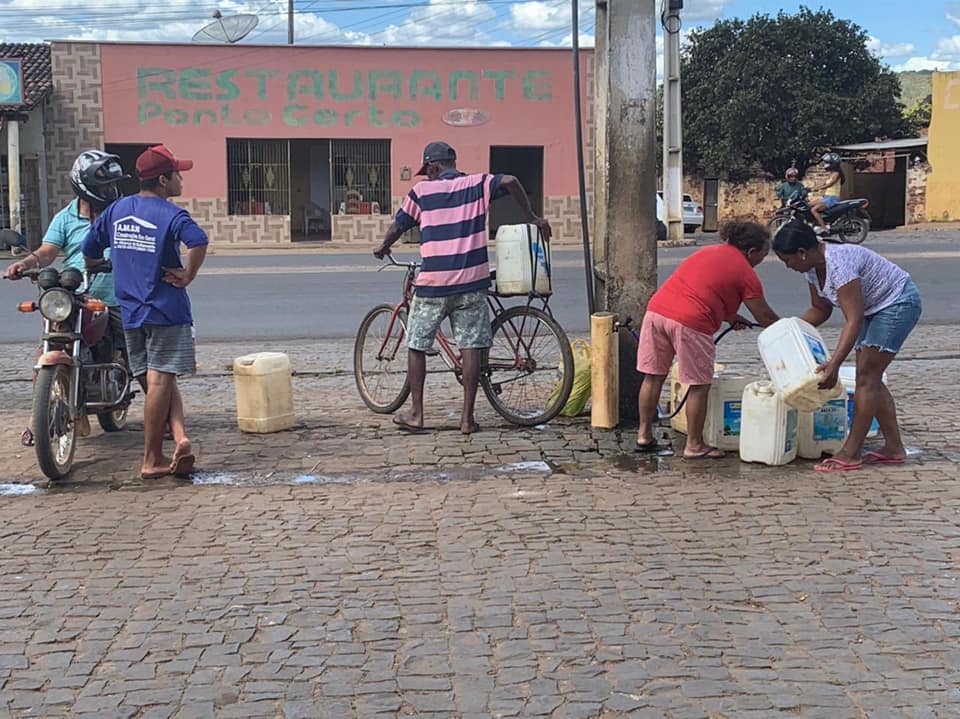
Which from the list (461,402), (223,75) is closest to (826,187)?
(461,402)

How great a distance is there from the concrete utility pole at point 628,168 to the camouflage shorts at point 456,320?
801mm

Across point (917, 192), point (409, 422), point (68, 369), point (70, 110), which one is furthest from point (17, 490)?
point (917, 192)

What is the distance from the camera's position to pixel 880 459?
6.42 m

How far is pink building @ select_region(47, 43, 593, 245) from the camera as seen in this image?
31500mm

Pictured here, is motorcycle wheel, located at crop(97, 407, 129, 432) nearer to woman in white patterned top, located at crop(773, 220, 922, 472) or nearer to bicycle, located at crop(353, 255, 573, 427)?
bicycle, located at crop(353, 255, 573, 427)

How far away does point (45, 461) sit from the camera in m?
6.02

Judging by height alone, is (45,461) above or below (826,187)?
below

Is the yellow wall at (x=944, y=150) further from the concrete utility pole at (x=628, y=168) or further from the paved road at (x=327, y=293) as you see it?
the concrete utility pole at (x=628, y=168)

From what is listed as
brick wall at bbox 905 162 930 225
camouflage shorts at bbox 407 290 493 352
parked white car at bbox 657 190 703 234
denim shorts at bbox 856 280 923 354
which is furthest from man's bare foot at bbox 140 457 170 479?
brick wall at bbox 905 162 930 225

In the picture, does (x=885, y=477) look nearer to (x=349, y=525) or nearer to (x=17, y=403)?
(x=349, y=525)

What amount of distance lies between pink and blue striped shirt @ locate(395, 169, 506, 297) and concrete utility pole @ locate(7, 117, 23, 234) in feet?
79.8

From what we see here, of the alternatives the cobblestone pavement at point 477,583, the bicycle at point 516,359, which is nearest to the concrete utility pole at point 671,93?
the bicycle at point 516,359

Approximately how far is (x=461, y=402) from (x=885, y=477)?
323 cm

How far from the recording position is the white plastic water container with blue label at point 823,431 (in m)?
6.52
